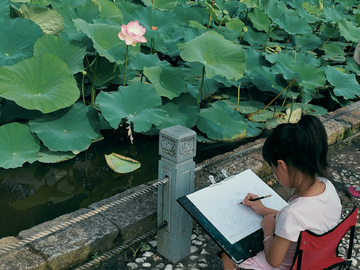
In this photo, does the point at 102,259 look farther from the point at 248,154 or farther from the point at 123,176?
the point at 248,154

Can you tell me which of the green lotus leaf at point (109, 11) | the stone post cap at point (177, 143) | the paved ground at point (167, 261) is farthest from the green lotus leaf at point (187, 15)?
the stone post cap at point (177, 143)

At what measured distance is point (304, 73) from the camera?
13.0ft

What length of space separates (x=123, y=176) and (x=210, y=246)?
1.13 meters

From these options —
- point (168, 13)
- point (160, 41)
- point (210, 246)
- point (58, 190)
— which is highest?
point (168, 13)

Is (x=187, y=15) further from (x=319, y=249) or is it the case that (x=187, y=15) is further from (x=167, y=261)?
(x=319, y=249)

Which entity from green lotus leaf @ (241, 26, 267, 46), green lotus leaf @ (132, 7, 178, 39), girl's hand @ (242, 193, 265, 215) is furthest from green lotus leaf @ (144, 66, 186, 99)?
green lotus leaf @ (241, 26, 267, 46)

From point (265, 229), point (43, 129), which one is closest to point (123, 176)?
point (43, 129)

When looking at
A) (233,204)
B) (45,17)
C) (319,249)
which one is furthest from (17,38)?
(319,249)

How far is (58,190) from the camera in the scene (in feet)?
8.98

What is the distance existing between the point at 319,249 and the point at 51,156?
2.21 meters

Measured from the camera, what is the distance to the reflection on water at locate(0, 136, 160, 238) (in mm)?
2492

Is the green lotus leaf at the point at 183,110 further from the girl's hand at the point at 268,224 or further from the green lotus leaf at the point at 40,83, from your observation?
the girl's hand at the point at 268,224

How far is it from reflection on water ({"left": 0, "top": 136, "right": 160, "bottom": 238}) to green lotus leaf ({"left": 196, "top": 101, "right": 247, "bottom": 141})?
0.54 m

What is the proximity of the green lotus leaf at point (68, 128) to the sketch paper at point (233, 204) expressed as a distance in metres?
1.59
